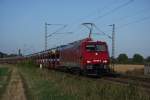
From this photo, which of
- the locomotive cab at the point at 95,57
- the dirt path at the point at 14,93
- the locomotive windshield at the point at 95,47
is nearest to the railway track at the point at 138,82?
the locomotive cab at the point at 95,57

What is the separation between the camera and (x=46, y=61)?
67125 millimetres

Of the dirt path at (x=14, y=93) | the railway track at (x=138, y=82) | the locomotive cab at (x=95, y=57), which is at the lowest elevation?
the dirt path at (x=14, y=93)

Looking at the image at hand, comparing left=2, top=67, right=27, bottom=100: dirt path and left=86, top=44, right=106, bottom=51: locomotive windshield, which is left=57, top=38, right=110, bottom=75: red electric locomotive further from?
left=2, top=67, right=27, bottom=100: dirt path

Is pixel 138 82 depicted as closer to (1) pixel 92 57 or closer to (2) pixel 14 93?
(2) pixel 14 93

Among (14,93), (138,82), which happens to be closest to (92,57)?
(138,82)

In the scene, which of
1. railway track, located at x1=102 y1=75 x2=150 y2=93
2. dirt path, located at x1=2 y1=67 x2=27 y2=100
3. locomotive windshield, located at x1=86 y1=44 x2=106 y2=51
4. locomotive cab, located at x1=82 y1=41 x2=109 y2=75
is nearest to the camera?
railway track, located at x1=102 y1=75 x2=150 y2=93

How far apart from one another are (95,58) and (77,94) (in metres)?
16.3

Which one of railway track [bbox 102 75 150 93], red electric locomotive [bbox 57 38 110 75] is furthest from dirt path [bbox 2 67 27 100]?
red electric locomotive [bbox 57 38 110 75]

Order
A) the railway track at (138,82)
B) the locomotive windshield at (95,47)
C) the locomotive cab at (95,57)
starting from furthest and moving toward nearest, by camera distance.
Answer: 1. the locomotive windshield at (95,47)
2. the locomotive cab at (95,57)
3. the railway track at (138,82)

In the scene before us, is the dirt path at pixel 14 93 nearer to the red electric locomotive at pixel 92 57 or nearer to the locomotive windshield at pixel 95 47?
the red electric locomotive at pixel 92 57

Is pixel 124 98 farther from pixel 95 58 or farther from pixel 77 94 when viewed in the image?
pixel 95 58

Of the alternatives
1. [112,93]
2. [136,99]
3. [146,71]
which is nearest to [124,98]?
[136,99]

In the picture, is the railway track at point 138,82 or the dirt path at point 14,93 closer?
the railway track at point 138,82

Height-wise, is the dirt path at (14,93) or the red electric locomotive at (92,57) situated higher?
the red electric locomotive at (92,57)
